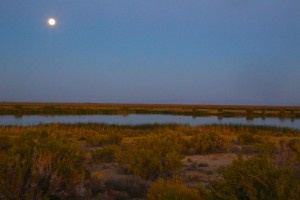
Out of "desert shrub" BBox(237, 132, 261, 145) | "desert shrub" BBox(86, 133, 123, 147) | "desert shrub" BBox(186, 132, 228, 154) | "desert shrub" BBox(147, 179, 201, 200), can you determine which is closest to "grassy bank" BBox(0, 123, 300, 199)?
"desert shrub" BBox(147, 179, 201, 200)

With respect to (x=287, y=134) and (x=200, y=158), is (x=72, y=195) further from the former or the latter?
(x=287, y=134)

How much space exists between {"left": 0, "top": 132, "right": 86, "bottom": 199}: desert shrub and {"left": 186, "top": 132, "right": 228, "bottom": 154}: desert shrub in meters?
9.70

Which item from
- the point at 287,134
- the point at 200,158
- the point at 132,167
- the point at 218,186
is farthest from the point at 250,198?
the point at 287,134

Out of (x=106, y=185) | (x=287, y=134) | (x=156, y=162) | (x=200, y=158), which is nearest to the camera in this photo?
(x=106, y=185)

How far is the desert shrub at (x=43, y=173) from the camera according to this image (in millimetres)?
8195

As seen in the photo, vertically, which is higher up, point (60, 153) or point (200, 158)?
point (60, 153)

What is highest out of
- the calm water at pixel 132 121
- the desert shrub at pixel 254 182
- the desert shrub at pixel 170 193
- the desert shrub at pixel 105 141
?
the desert shrub at pixel 254 182

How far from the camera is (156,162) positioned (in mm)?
11453

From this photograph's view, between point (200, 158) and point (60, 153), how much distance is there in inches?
333

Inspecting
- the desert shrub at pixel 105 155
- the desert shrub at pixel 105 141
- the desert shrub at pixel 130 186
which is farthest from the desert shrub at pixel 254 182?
the desert shrub at pixel 105 141

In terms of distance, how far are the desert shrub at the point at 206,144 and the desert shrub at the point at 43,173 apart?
9.70 m

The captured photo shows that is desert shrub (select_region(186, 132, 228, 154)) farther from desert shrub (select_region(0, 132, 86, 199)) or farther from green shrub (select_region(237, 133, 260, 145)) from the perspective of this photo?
desert shrub (select_region(0, 132, 86, 199))

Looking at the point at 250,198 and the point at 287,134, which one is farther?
the point at 287,134

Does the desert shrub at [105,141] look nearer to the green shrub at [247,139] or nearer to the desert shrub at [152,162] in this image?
the green shrub at [247,139]
